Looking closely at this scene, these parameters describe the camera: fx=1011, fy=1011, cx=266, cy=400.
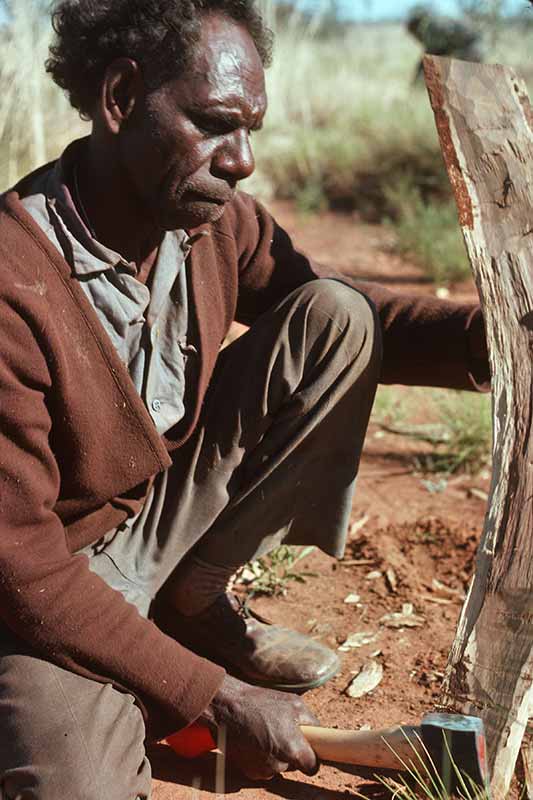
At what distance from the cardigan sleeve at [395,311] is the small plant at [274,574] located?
744 millimetres

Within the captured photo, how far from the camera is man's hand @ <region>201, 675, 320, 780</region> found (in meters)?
2.12

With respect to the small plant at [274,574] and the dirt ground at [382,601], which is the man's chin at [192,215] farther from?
the small plant at [274,574]

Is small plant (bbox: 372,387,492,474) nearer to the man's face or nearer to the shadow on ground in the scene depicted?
the shadow on ground

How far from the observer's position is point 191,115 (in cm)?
201

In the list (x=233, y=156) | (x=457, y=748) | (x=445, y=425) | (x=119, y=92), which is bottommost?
(x=445, y=425)

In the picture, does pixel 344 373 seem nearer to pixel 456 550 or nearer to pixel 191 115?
pixel 191 115

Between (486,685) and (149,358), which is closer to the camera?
(486,685)

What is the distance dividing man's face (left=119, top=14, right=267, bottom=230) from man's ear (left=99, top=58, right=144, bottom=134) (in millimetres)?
22

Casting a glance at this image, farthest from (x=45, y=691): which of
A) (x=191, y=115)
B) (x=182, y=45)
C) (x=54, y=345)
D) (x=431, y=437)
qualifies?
(x=431, y=437)

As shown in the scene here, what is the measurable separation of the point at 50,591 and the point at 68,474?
0.26 metres

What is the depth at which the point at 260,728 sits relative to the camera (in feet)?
6.98

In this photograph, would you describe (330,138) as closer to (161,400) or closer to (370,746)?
(161,400)

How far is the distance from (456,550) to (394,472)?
0.63 metres

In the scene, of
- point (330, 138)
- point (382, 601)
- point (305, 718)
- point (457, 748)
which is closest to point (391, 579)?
point (382, 601)
